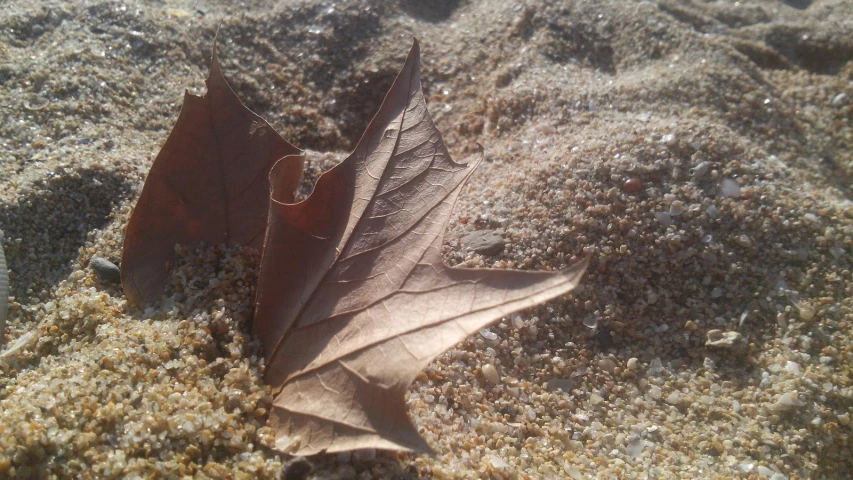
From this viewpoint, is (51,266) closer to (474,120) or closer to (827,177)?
(474,120)

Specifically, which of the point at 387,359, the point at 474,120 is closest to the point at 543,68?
the point at 474,120

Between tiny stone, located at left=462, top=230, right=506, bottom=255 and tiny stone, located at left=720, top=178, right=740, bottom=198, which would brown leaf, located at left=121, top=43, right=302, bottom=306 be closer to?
tiny stone, located at left=462, top=230, right=506, bottom=255

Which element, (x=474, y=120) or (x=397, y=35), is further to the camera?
(x=397, y=35)

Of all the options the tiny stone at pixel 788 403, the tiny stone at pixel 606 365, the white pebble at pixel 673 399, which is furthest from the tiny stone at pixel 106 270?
the tiny stone at pixel 788 403

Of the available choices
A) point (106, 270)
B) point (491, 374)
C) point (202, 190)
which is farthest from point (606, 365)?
point (106, 270)

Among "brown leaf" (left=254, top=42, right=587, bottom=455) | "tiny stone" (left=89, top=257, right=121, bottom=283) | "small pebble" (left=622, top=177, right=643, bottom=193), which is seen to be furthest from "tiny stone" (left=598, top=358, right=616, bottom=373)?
"tiny stone" (left=89, top=257, right=121, bottom=283)

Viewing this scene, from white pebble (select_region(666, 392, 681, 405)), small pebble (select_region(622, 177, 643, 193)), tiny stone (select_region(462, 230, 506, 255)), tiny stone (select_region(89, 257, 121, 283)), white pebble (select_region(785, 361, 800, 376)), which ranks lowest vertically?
white pebble (select_region(666, 392, 681, 405))
